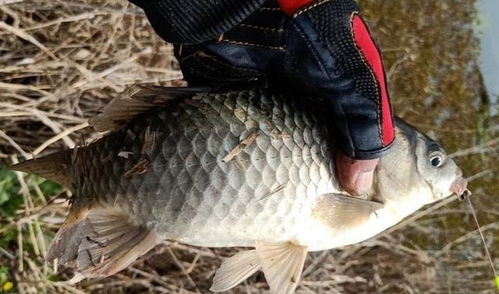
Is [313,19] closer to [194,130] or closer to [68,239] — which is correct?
[194,130]

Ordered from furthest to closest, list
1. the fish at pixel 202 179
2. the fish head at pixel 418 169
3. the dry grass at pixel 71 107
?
the dry grass at pixel 71 107, the fish head at pixel 418 169, the fish at pixel 202 179

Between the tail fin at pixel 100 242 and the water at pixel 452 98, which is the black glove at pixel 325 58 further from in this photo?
the water at pixel 452 98

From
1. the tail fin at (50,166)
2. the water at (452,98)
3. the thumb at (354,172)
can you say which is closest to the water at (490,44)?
the water at (452,98)

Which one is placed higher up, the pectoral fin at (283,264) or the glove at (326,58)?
the glove at (326,58)

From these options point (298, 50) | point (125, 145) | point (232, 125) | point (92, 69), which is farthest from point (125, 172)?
point (92, 69)

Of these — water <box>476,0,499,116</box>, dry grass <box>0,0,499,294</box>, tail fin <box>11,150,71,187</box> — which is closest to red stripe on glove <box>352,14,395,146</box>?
tail fin <box>11,150,71,187</box>

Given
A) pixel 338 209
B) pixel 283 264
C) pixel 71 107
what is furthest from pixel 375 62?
→ pixel 71 107

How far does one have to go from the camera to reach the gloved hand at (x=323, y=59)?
931mm

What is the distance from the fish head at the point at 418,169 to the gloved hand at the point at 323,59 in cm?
12

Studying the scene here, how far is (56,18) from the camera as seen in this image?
176cm

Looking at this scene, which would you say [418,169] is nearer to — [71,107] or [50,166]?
[50,166]

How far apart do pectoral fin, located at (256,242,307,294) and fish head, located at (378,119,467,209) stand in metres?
0.18

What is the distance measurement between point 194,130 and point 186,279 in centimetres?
93

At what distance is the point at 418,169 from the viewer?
46.4 inches
